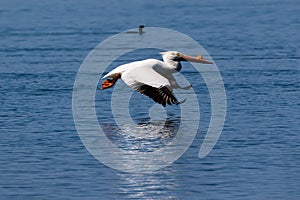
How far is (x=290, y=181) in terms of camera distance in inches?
408

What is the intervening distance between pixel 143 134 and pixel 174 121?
46.7 inches

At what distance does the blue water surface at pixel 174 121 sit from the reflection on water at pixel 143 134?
23 centimetres

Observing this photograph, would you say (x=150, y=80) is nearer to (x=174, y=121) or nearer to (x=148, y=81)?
(x=148, y=81)

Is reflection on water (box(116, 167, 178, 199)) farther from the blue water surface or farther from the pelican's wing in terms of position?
the pelican's wing

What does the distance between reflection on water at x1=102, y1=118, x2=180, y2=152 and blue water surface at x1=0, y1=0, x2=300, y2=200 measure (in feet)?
0.76

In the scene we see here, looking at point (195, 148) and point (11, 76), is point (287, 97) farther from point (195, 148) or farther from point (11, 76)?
point (11, 76)

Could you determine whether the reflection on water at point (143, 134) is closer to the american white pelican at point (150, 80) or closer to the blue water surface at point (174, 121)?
the blue water surface at point (174, 121)

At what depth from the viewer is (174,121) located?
1427 centimetres

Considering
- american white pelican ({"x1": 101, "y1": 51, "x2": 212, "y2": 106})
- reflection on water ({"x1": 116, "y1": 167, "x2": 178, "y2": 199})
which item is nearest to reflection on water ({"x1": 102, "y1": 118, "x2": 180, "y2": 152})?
american white pelican ({"x1": 101, "y1": 51, "x2": 212, "y2": 106})

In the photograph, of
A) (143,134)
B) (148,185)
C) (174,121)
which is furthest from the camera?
(174,121)

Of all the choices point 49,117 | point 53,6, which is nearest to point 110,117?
point 49,117

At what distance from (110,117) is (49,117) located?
1.03 metres

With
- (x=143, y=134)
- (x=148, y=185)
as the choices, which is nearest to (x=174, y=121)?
(x=143, y=134)

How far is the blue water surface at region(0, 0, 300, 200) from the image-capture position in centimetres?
1026
